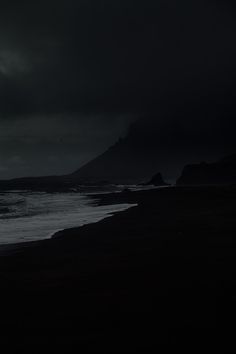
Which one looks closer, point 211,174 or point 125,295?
point 125,295

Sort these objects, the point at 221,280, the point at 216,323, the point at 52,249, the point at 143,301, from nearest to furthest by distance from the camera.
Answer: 1. the point at 216,323
2. the point at 143,301
3. the point at 221,280
4. the point at 52,249

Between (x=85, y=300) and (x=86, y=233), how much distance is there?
11.6m

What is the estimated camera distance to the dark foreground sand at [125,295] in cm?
670

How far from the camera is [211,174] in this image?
10775 cm

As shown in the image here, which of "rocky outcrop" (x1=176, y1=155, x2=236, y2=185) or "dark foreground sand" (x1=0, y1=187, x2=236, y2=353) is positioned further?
"rocky outcrop" (x1=176, y1=155, x2=236, y2=185)

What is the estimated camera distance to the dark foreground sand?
6.70 meters

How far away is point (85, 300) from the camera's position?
8727 mm

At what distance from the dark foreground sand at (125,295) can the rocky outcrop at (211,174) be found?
89100 millimetres

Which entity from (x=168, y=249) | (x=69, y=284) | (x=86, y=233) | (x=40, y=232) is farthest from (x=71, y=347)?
(x=40, y=232)

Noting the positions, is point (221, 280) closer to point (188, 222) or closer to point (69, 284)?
point (69, 284)

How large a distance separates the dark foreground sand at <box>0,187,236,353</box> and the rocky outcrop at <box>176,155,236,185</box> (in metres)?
89.1

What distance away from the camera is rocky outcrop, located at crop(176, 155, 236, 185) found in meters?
103

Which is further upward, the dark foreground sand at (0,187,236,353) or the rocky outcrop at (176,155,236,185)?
the rocky outcrop at (176,155,236,185)

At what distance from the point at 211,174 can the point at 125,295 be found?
10244cm
